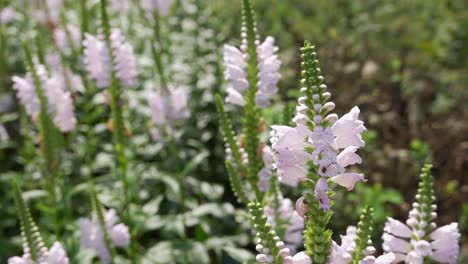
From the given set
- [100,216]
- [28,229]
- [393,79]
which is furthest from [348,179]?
[393,79]

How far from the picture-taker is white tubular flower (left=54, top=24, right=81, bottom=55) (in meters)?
5.92

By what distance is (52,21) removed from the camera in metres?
6.30

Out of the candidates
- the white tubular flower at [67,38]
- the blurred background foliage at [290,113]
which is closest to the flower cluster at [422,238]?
the blurred background foliage at [290,113]

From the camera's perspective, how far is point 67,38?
591cm

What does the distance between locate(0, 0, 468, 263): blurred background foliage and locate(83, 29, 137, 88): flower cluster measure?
848mm

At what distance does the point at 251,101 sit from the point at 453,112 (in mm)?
4211

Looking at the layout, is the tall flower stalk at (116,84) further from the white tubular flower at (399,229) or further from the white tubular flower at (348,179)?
the white tubular flower at (348,179)

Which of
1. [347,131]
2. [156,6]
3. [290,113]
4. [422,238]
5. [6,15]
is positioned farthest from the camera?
[6,15]

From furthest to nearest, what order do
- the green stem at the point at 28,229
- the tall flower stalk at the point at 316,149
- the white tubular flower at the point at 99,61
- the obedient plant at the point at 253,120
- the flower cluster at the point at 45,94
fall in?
1. the flower cluster at the point at 45,94
2. the white tubular flower at the point at 99,61
3. the obedient plant at the point at 253,120
4. the green stem at the point at 28,229
5. the tall flower stalk at the point at 316,149

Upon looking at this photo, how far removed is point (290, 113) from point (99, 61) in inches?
67.5

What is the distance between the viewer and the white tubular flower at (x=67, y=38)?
592cm

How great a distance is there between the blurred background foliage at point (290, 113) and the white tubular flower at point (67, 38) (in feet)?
2.36

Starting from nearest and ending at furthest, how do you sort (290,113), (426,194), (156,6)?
(426,194) → (290,113) → (156,6)

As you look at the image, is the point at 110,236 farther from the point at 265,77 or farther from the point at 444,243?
the point at 444,243
